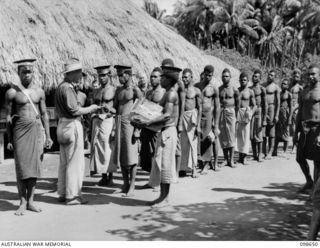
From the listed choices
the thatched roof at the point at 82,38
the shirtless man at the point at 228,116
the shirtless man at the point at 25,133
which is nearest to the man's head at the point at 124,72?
the shirtless man at the point at 25,133

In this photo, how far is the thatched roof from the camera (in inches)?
380

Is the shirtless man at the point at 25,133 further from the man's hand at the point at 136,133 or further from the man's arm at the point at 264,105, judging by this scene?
the man's arm at the point at 264,105

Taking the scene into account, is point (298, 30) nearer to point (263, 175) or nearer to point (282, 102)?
point (282, 102)

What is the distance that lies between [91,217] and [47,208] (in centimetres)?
74

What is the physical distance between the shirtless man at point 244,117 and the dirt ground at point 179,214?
1.62 meters

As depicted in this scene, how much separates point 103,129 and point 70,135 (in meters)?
1.18

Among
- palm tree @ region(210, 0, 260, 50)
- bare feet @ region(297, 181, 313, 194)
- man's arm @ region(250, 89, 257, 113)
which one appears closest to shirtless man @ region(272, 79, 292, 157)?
man's arm @ region(250, 89, 257, 113)

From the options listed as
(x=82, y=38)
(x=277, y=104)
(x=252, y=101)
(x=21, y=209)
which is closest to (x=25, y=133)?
(x=21, y=209)

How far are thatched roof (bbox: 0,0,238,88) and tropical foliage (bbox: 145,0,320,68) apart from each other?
2657cm

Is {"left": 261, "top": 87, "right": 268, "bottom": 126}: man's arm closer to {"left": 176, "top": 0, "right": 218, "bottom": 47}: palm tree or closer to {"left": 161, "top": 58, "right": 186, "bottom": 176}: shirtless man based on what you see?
{"left": 161, "top": 58, "right": 186, "bottom": 176}: shirtless man

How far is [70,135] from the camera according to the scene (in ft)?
19.4

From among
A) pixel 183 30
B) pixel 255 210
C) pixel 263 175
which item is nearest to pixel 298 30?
pixel 183 30

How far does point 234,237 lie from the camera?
469 cm

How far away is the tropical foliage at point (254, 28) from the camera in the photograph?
39.6m
